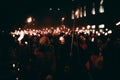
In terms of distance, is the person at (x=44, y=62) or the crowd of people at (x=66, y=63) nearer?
the crowd of people at (x=66, y=63)

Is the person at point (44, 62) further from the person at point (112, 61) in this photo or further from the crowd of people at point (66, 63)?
the person at point (112, 61)

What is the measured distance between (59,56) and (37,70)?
87 cm

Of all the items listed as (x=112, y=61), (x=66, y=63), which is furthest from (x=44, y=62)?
(x=112, y=61)

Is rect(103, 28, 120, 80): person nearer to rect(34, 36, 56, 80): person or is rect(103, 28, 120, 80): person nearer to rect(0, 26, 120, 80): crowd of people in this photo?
rect(0, 26, 120, 80): crowd of people

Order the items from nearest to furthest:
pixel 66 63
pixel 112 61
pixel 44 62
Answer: pixel 112 61
pixel 44 62
pixel 66 63

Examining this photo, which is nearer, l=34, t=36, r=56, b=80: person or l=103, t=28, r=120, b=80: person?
Result: l=103, t=28, r=120, b=80: person

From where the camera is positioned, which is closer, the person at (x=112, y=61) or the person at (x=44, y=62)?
the person at (x=112, y=61)

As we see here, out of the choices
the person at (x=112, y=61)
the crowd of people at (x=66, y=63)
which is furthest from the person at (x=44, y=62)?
the person at (x=112, y=61)

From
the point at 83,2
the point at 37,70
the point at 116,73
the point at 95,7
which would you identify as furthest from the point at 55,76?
the point at 83,2

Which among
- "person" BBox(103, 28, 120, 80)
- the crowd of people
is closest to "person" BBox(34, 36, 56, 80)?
the crowd of people

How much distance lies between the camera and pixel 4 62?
8070 mm

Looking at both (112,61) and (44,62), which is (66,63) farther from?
(112,61)

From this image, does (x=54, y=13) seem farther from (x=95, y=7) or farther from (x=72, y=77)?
(x=72, y=77)

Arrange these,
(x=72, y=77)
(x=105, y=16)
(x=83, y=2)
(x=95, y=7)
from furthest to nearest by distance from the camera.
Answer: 1. (x=83, y=2)
2. (x=95, y=7)
3. (x=105, y=16)
4. (x=72, y=77)
